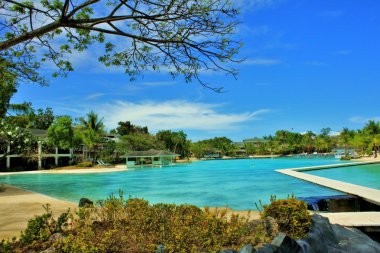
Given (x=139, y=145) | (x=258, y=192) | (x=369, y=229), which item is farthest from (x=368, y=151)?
(x=369, y=229)

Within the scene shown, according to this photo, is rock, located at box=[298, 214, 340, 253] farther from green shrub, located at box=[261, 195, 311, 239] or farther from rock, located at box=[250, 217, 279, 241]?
rock, located at box=[250, 217, 279, 241]

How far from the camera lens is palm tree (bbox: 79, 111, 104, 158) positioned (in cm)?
4647

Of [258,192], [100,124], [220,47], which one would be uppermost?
[100,124]

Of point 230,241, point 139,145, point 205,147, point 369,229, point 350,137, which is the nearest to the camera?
point 230,241

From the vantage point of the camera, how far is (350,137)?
221 feet

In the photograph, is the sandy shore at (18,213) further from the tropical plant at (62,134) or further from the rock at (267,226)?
the tropical plant at (62,134)

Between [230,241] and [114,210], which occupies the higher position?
[114,210]

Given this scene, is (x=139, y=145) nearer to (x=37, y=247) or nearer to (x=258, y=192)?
(x=258, y=192)

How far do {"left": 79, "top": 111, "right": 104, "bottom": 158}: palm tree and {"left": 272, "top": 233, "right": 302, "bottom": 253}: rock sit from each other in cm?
4379

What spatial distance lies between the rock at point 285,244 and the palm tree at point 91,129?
43.8 m

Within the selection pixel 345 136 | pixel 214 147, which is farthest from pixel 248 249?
pixel 214 147

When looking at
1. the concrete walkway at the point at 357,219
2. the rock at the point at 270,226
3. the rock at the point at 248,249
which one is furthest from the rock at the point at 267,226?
the concrete walkway at the point at 357,219

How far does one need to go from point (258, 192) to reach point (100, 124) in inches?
1436

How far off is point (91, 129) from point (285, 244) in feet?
146
